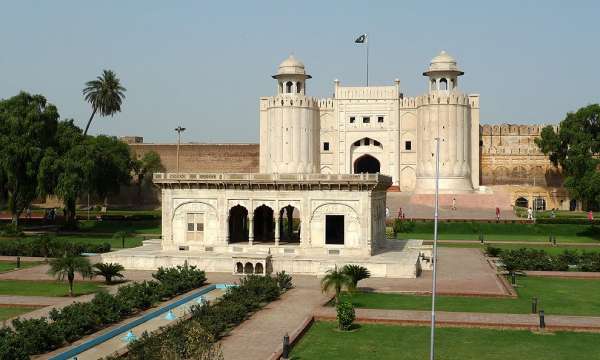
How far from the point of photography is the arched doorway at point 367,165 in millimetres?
65906

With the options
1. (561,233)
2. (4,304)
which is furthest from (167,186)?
(561,233)

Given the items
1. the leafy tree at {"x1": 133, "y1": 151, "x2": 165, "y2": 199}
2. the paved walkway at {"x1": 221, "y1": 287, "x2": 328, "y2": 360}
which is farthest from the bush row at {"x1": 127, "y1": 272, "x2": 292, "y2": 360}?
the leafy tree at {"x1": 133, "y1": 151, "x2": 165, "y2": 199}

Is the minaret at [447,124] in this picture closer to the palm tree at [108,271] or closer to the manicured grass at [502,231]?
the manicured grass at [502,231]

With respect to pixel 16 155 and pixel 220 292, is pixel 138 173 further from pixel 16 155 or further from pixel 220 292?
pixel 220 292

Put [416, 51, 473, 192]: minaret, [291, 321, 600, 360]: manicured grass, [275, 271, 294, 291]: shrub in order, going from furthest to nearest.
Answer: [416, 51, 473, 192]: minaret → [275, 271, 294, 291]: shrub → [291, 321, 600, 360]: manicured grass

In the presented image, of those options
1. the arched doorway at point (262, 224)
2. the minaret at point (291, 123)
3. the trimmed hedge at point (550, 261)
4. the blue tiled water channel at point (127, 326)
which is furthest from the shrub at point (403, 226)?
the blue tiled water channel at point (127, 326)

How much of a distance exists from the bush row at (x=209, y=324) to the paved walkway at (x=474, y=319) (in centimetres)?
222

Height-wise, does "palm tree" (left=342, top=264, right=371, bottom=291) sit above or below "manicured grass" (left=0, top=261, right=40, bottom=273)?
above

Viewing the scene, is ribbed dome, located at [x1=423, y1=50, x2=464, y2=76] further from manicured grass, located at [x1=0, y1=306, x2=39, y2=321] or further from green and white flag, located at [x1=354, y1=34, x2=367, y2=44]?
manicured grass, located at [x1=0, y1=306, x2=39, y2=321]

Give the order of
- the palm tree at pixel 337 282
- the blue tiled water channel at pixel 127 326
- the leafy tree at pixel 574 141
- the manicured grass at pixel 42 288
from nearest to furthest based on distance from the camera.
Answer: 1. the blue tiled water channel at pixel 127 326
2. the palm tree at pixel 337 282
3. the manicured grass at pixel 42 288
4. the leafy tree at pixel 574 141

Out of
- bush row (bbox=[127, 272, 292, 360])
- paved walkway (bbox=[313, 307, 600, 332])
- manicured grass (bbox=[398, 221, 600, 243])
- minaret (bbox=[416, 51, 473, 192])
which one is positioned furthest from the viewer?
minaret (bbox=[416, 51, 473, 192])

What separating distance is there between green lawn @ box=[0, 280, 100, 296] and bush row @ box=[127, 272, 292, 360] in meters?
5.63

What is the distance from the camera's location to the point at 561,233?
1825 inches

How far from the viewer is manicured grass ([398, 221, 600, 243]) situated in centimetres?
4522
